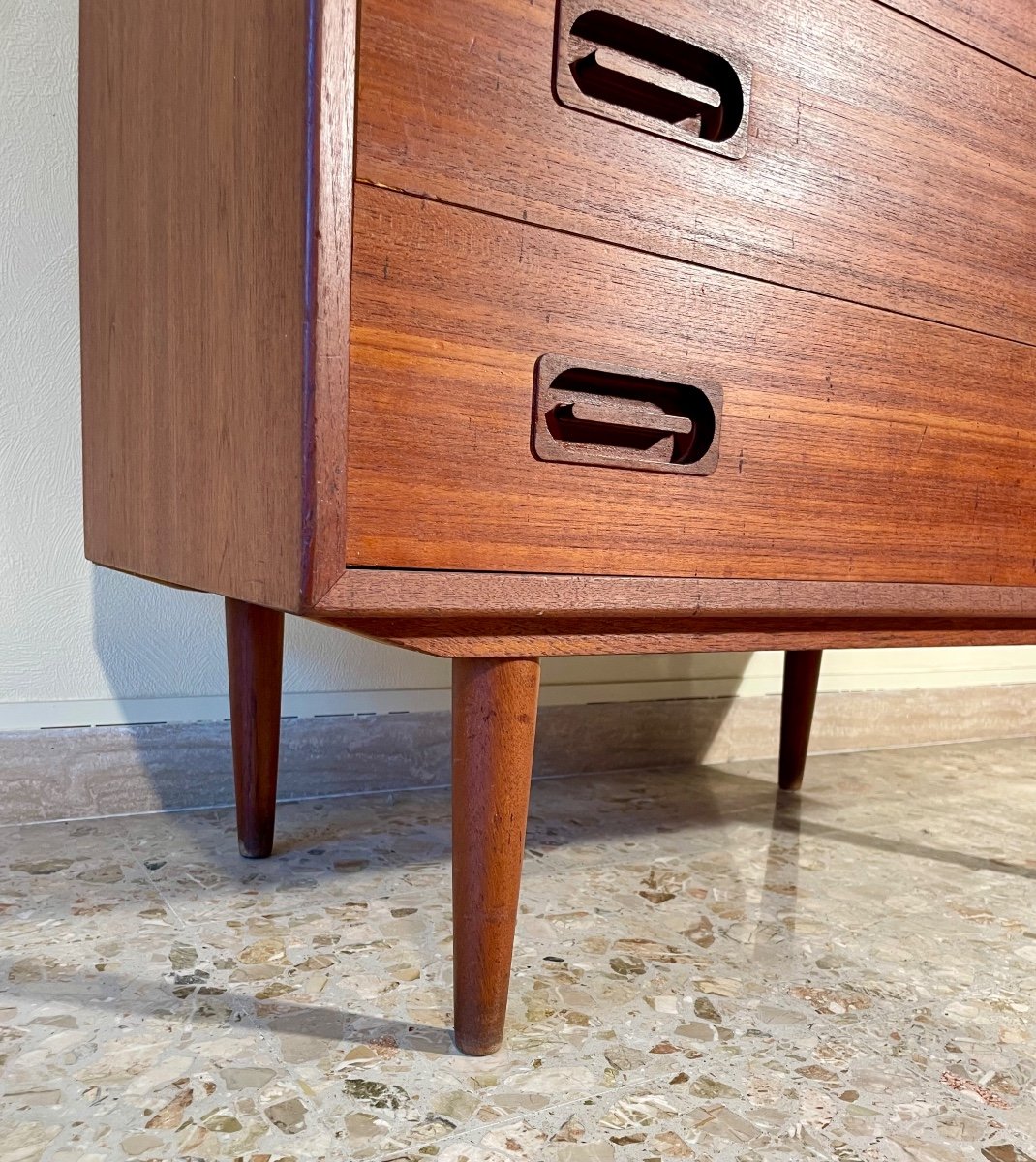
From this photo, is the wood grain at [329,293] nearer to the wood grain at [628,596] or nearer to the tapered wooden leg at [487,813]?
the wood grain at [628,596]

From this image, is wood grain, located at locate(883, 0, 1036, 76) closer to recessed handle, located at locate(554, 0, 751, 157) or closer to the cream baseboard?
recessed handle, located at locate(554, 0, 751, 157)

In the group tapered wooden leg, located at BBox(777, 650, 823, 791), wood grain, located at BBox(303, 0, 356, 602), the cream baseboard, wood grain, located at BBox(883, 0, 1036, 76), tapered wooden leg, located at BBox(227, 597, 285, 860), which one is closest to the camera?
wood grain, located at BBox(303, 0, 356, 602)

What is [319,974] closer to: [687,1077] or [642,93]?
[687,1077]

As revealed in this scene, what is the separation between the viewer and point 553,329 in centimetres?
56

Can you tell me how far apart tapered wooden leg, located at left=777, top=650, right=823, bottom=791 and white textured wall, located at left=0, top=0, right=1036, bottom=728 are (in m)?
0.61

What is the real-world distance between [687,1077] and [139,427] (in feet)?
1.90

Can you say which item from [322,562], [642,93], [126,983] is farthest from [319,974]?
[642,93]

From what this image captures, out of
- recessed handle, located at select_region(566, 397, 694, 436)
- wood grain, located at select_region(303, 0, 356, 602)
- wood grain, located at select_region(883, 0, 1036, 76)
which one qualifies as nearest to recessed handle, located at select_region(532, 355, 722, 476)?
recessed handle, located at select_region(566, 397, 694, 436)

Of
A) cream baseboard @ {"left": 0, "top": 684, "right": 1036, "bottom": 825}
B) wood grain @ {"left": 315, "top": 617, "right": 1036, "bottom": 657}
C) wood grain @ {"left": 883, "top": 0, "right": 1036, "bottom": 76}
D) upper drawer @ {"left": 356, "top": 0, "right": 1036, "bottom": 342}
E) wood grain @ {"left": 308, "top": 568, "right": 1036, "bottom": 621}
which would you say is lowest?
cream baseboard @ {"left": 0, "top": 684, "right": 1036, "bottom": 825}

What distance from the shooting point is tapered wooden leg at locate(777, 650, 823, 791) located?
4.23 feet

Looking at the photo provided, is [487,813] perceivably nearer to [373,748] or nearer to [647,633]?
[647,633]

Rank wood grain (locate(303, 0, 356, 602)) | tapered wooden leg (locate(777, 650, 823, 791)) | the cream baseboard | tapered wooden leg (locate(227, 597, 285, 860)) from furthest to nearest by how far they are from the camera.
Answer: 1. tapered wooden leg (locate(777, 650, 823, 791))
2. the cream baseboard
3. tapered wooden leg (locate(227, 597, 285, 860))
4. wood grain (locate(303, 0, 356, 602))

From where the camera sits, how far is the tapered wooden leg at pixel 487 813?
0.58 meters

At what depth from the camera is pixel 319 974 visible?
725 mm
